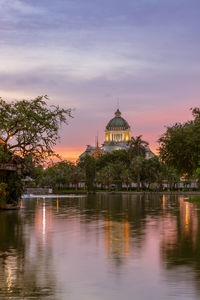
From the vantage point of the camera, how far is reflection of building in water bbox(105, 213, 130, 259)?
38.9 ft

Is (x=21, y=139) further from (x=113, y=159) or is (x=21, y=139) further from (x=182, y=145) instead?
(x=113, y=159)

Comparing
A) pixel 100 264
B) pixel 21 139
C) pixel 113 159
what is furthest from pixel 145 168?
pixel 100 264

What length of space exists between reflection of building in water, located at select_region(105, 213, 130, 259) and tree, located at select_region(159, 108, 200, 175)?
3047cm

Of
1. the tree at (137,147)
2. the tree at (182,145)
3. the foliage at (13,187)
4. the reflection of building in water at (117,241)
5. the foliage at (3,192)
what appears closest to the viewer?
the reflection of building in water at (117,241)

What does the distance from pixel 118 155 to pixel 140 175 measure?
40.0 m

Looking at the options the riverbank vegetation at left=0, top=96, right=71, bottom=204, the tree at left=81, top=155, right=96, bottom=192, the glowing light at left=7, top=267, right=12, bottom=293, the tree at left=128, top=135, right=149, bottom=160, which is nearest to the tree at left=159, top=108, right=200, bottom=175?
the riverbank vegetation at left=0, top=96, right=71, bottom=204

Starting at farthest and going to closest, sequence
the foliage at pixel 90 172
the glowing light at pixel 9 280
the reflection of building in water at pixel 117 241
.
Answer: the foliage at pixel 90 172 → the reflection of building in water at pixel 117 241 → the glowing light at pixel 9 280

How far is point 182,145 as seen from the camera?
48500 mm

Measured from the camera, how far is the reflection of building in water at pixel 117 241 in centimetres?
1185

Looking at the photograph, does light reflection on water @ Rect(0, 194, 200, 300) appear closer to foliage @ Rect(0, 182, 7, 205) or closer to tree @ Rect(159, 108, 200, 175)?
foliage @ Rect(0, 182, 7, 205)

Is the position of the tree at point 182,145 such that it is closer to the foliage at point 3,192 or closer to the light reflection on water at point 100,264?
the foliage at point 3,192

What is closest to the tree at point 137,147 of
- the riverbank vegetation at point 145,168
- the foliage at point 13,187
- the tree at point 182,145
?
the riverbank vegetation at point 145,168

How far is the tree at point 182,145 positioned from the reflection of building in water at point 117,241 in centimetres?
3047

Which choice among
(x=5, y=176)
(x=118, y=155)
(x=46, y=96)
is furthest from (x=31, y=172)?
(x=118, y=155)
